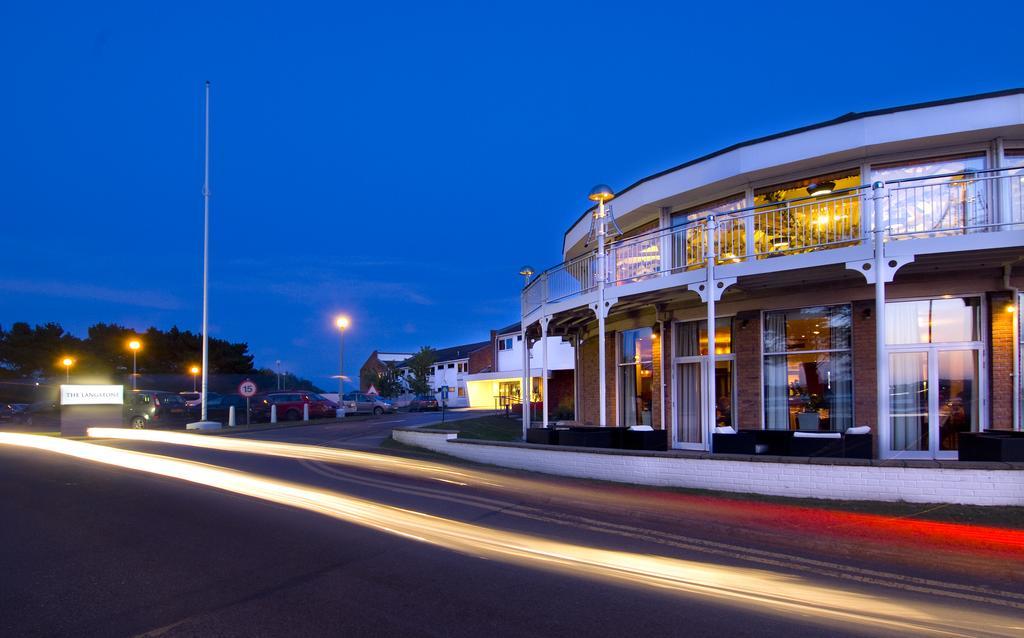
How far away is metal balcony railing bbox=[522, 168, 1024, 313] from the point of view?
12.3 metres

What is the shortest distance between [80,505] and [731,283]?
11.6 meters

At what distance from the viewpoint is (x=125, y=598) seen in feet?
19.1

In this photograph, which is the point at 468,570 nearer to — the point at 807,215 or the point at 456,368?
A: the point at 807,215

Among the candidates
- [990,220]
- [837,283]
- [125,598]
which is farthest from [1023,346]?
[125,598]

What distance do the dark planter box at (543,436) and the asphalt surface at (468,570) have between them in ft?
13.4

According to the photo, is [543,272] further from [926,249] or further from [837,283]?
[926,249]

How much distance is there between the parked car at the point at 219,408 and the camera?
109ft

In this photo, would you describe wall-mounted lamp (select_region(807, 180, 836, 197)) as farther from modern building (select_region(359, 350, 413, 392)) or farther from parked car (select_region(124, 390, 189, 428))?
modern building (select_region(359, 350, 413, 392))

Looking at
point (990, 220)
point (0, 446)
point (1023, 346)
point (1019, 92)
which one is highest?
point (1019, 92)

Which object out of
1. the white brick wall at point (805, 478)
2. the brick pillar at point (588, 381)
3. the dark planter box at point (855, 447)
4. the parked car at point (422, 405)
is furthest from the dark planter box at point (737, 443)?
the parked car at point (422, 405)

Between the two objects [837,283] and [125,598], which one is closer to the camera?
[125,598]

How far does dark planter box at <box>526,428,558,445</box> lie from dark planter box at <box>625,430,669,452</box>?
1814 mm

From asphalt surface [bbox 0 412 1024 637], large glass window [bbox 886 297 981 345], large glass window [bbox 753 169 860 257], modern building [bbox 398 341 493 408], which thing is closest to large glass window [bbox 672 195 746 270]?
large glass window [bbox 753 169 860 257]

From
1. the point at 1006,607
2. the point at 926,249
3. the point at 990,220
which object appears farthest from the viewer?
the point at 990,220
